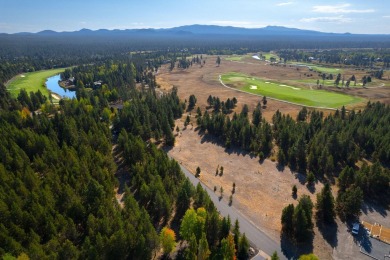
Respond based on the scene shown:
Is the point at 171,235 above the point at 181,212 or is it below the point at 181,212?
above

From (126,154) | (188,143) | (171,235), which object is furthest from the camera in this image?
(188,143)

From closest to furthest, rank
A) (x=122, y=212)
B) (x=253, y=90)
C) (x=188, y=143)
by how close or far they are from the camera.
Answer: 1. (x=122, y=212)
2. (x=188, y=143)
3. (x=253, y=90)

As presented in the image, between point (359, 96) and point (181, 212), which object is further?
point (359, 96)

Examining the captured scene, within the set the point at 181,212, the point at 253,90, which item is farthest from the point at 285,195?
the point at 253,90

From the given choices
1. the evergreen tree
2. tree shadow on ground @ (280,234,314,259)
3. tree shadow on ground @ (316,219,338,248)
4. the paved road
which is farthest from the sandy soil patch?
the evergreen tree

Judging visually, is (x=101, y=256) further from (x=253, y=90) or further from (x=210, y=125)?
(x=253, y=90)

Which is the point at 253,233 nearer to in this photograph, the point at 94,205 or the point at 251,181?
the point at 251,181

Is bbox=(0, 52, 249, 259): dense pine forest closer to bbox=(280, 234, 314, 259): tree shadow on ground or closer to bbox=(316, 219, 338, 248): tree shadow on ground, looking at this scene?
bbox=(280, 234, 314, 259): tree shadow on ground

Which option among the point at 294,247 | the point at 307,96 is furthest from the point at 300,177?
the point at 307,96
